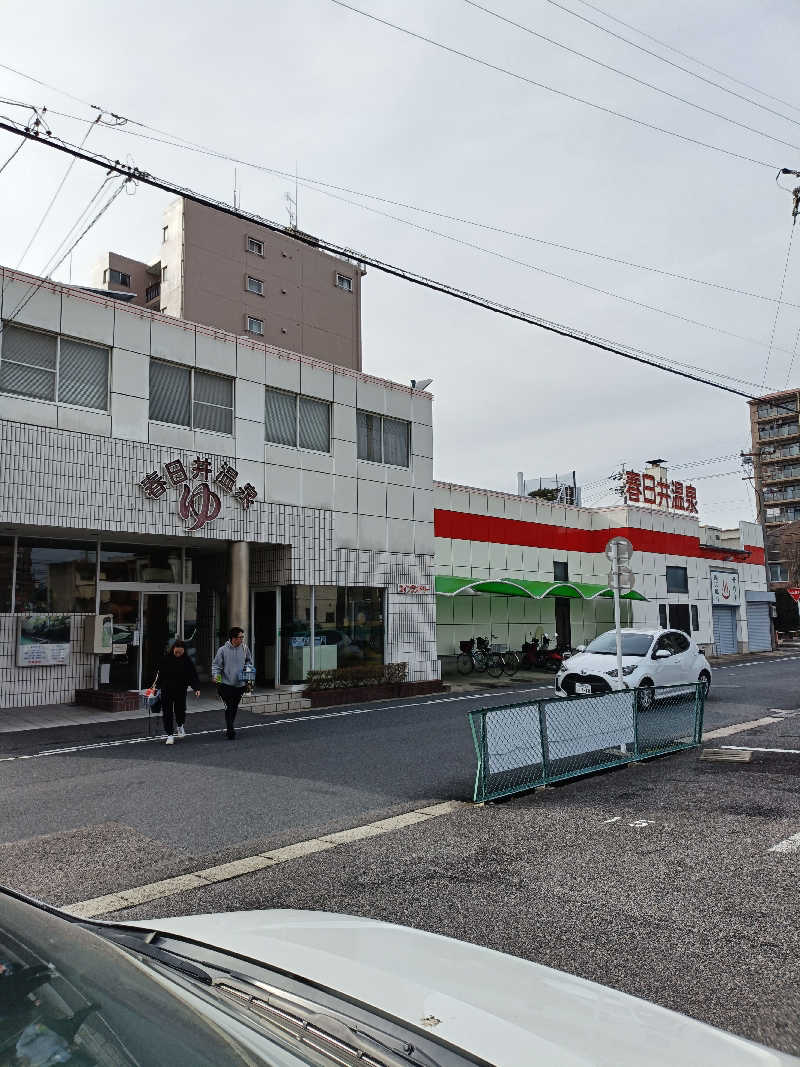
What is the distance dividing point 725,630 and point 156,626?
2820cm

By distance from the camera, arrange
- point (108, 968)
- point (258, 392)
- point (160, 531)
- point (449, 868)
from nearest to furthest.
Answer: point (108, 968) → point (449, 868) → point (160, 531) → point (258, 392)

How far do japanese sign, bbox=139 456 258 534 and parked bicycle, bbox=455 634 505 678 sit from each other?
10.2 meters

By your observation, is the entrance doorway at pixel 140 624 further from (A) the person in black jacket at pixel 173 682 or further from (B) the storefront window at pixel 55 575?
(A) the person in black jacket at pixel 173 682

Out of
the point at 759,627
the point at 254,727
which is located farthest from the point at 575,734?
the point at 759,627

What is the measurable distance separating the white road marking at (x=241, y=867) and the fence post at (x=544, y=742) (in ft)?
3.72

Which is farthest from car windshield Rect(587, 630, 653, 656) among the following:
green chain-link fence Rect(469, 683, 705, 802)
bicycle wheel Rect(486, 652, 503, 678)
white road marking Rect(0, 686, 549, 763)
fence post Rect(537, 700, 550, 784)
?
fence post Rect(537, 700, 550, 784)

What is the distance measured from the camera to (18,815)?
727 centimetres

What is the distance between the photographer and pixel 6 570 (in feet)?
50.2

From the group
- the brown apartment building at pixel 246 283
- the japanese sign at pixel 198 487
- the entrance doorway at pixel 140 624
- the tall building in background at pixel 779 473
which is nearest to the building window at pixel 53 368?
the japanese sign at pixel 198 487

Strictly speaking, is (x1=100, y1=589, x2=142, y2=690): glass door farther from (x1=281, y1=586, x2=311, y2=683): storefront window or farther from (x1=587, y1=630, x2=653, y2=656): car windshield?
(x1=587, y1=630, x2=653, y2=656): car windshield

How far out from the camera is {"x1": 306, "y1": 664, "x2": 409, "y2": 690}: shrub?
17.6 metres

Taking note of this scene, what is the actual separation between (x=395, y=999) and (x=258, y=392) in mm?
16914

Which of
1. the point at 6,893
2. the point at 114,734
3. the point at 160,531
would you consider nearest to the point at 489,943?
the point at 6,893

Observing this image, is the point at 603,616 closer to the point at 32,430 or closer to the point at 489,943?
the point at 32,430
